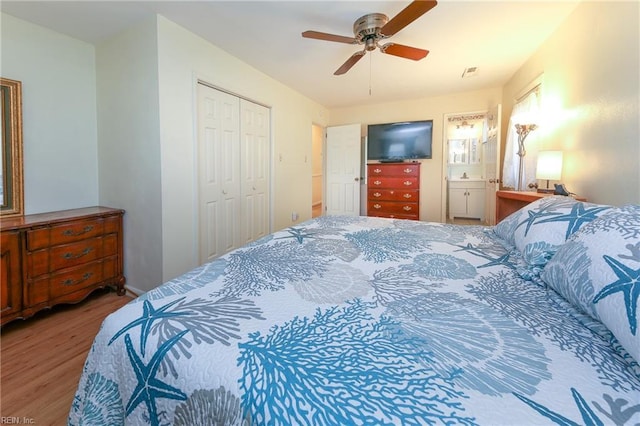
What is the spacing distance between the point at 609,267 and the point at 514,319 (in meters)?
0.26

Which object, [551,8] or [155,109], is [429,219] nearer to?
[551,8]

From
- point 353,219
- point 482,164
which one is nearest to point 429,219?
point 482,164

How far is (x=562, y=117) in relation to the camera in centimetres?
236

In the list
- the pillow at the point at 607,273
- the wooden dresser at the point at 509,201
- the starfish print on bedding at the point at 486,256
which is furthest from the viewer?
the wooden dresser at the point at 509,201

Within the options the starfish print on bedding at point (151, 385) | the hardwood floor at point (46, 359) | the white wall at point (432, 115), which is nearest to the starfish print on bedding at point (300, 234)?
the starfish print on bedding at point (151, 385)

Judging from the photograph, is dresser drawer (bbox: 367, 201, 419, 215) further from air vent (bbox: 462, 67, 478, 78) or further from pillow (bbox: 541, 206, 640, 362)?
pillow (bbox: 541, 206, 640, 362)

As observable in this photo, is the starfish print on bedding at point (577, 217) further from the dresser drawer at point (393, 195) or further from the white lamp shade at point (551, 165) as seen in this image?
the dresser drawer at point (393, 195)

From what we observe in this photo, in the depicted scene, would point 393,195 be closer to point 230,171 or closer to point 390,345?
point 230,171

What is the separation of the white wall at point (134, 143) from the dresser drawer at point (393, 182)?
336 cm

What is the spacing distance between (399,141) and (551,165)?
2.76m

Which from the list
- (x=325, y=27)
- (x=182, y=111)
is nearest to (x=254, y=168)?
(x=182, y=111)

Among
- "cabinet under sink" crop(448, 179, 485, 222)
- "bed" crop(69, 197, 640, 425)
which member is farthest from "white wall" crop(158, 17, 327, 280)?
"cabinet under sink" crop(448, 179, 485, 222)

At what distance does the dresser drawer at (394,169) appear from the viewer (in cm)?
446

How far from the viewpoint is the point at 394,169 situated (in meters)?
4.58
